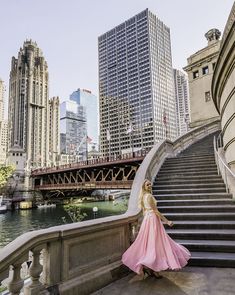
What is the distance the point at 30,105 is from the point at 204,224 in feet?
504

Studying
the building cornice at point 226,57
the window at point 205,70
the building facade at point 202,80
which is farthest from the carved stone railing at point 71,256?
the window at point 205,70

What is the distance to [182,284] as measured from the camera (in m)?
4.82

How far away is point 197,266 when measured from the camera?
5816mm

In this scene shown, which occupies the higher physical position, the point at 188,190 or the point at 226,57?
the point at 226,57

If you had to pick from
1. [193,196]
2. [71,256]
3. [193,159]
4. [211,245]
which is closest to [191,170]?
[193,159]

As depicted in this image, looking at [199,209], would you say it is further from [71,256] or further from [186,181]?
[71,256]

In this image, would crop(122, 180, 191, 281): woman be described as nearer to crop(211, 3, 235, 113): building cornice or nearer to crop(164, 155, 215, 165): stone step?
crop(211, 3, 235, 113): building cornice

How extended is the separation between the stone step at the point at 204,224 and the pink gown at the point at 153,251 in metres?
2.14

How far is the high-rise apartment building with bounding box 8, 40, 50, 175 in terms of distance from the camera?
14625 centimetres

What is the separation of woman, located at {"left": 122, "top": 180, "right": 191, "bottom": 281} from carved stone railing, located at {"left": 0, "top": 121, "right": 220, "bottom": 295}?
0.45 meters

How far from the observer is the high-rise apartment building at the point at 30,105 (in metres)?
146

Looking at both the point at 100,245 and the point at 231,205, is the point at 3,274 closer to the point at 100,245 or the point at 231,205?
the point at 100,245

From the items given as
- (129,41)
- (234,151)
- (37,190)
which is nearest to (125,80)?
(129,41)

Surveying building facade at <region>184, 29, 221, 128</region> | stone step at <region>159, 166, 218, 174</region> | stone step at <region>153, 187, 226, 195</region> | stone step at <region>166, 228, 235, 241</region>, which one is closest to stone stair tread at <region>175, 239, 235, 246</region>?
stone step at <region>166, 228, 235, 241</region>
